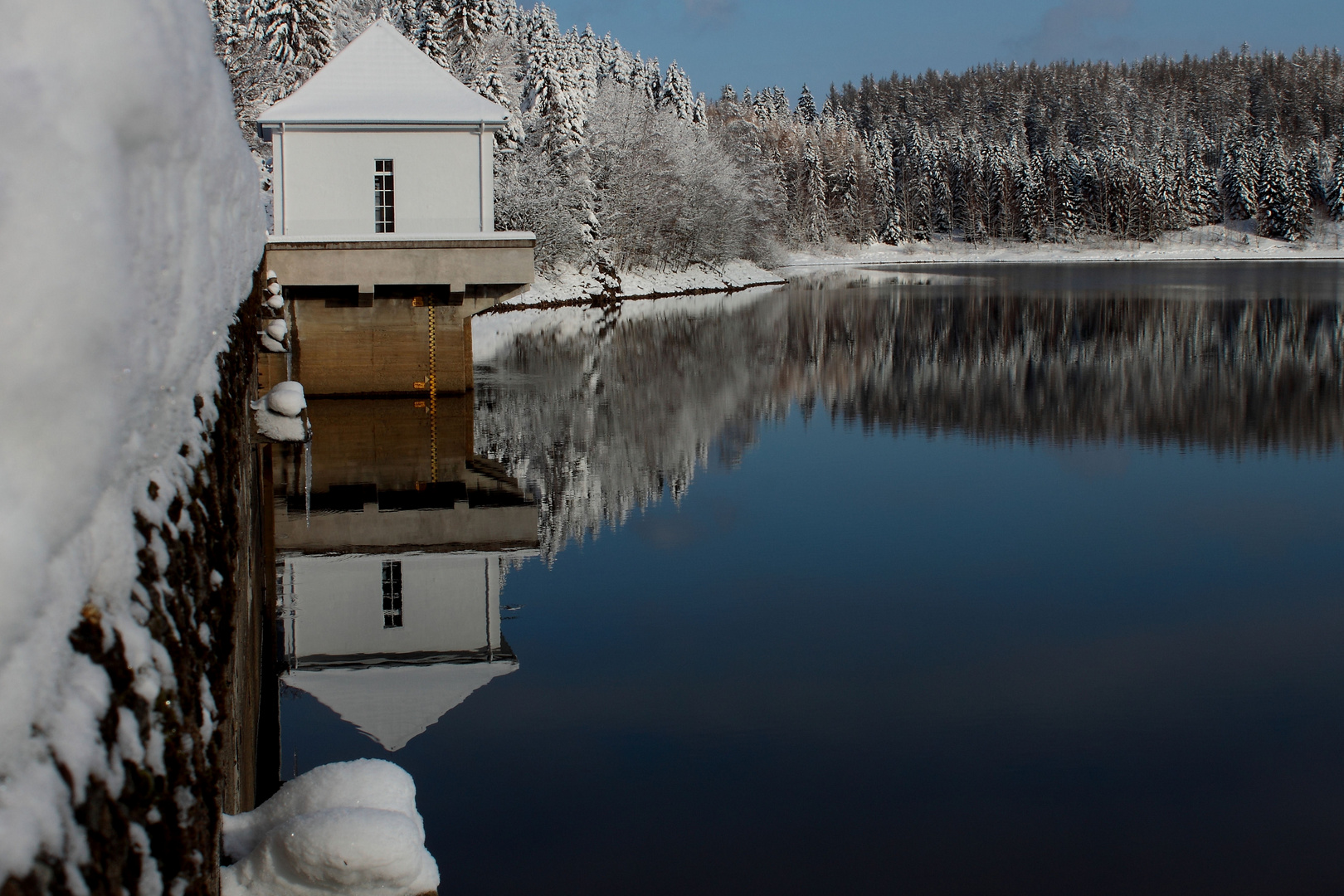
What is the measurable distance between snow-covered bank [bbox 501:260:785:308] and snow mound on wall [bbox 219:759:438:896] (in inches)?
1583

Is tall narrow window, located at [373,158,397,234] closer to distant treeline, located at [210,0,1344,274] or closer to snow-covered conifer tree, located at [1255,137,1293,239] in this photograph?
distant treeline, located at [210,0,1344,274]

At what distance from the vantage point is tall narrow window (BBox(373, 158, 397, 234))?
20.8 m

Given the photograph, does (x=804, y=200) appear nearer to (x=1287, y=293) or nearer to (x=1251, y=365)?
(x=1287, y=293)

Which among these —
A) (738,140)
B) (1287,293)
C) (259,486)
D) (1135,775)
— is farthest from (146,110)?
(738,140)

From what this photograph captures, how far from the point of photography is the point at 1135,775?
648cm

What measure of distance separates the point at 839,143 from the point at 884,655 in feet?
442

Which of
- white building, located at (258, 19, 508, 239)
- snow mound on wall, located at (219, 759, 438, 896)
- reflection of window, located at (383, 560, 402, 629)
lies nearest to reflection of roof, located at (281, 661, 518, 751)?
reflection of window, located at (383, 560, 402, 629)

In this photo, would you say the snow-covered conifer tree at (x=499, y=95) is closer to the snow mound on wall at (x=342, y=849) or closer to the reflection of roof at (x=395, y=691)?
the reflection of roof at (x=395, y=691)

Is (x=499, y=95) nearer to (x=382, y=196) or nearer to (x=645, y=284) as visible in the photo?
(x=645, y=284)

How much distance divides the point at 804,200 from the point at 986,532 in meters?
105

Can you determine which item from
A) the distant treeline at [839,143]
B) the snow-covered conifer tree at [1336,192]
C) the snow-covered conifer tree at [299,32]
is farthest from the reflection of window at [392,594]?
the snow-covered conifer tree at [1336,192]

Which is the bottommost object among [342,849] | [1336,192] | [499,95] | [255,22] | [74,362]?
[342,849]

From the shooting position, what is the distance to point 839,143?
454ft

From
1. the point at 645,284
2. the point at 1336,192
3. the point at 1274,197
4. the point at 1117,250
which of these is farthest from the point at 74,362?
the point at 1336,192
